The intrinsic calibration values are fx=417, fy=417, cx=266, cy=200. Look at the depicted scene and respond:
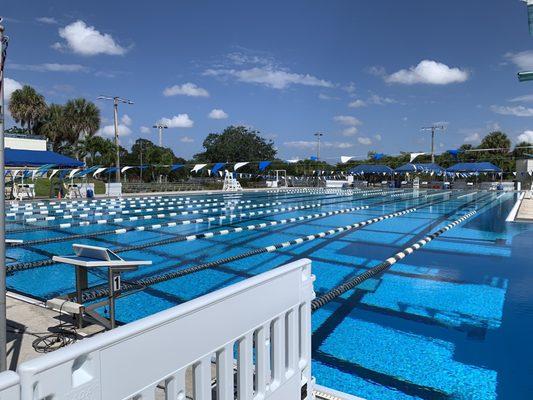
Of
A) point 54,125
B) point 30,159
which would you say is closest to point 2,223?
point 30,159

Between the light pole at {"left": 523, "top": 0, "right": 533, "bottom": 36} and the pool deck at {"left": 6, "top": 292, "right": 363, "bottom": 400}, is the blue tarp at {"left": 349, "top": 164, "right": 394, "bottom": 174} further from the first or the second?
the pool deck at {"left": 6, "top": 292, "right": 363, "bottom": 400}

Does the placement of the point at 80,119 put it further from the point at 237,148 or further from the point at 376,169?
the point at 376,169

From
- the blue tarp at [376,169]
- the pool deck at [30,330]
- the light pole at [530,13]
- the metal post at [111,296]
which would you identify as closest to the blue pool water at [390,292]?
the pool deck at [30,330]

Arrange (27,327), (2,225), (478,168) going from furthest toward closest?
1. (478,168)
2. (27,327)
3. (2,225)

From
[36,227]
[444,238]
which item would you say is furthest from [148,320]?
[36,227]

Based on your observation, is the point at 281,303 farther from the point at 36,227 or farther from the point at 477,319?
the point at 36,227

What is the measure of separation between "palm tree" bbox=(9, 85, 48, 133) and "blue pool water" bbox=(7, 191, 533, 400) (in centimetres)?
2686

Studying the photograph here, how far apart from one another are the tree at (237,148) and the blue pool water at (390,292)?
38852mm

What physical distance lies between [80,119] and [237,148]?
1831 cm

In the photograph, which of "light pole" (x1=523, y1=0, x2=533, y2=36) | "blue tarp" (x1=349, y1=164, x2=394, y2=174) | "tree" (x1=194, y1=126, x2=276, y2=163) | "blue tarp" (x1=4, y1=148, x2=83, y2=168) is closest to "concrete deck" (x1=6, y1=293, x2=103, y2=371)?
"light pole" (x1=523, y1=0, x2=533, y2=36)

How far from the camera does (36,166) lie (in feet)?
54.2

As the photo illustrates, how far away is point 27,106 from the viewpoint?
3400 centimetres

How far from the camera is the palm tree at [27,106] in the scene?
111 feet

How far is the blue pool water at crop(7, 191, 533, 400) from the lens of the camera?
3.15 meters
